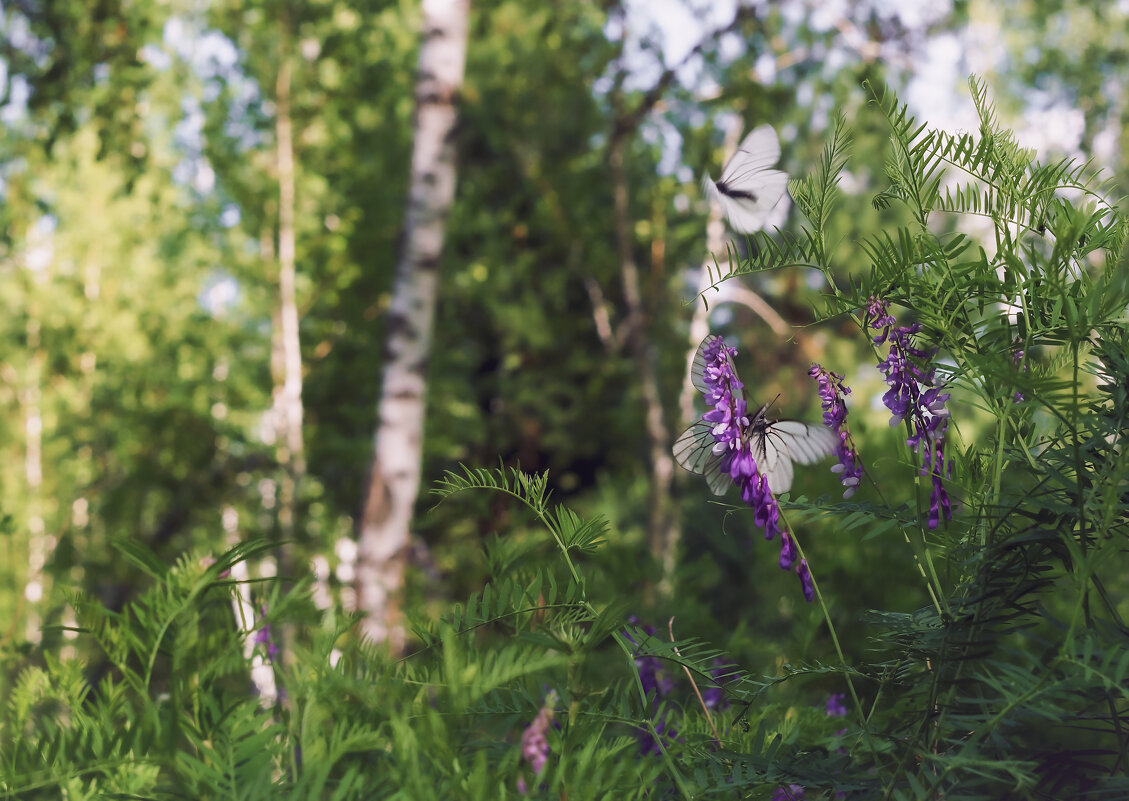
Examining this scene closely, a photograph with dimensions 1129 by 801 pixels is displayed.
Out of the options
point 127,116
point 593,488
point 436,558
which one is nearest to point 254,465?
point 436,558

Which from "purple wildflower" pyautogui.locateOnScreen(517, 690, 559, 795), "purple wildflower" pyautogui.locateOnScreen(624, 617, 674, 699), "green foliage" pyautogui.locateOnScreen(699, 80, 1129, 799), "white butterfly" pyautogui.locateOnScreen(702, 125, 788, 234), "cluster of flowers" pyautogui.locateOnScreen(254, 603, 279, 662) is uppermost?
"white butterfly" pyautogui.locateOnScreen(702, 125, 788, 234)

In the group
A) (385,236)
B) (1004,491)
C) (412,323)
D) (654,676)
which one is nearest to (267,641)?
(654,676)

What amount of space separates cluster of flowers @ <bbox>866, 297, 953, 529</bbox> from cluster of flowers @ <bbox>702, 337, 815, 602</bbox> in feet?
0.53

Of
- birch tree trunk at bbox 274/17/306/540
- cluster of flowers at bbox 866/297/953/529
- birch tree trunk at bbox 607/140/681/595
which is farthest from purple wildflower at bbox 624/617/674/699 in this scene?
birch tree trunk at bbox 274/17/306/540

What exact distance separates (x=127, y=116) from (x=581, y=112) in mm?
4810

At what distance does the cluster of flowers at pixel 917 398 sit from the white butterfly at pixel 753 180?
1.55 feet

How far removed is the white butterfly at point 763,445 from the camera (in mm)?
1076

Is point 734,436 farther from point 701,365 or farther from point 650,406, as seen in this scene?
point 650,406

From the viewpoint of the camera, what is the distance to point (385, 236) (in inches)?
388

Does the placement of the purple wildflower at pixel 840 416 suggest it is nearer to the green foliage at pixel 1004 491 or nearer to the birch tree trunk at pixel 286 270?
the green foliage at pixel 1004 491

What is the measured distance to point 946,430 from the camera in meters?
1.00

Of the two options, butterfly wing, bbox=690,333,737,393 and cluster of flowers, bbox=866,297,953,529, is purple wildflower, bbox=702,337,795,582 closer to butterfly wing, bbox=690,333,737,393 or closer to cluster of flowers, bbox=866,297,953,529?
butterfly wing, bbox=690,333,737,393

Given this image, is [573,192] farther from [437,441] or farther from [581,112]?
[437,441]

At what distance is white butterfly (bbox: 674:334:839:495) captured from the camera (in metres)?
1.08
